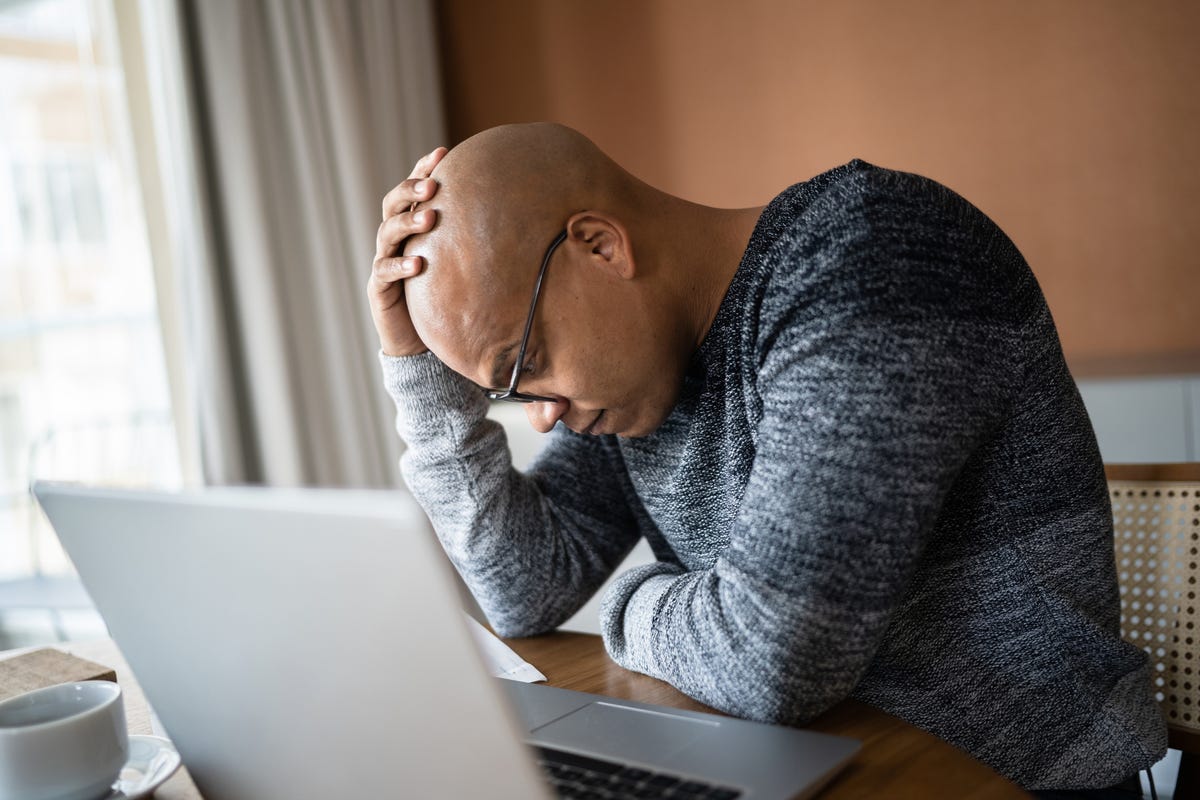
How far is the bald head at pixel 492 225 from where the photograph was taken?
1.02 m

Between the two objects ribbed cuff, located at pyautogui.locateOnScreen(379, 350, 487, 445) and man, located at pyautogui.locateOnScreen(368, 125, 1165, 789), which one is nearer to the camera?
man, located at pyautogui.locateOnScreen(368, 125, 1165, 789)

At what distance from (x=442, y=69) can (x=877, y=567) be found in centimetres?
324

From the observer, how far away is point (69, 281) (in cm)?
308

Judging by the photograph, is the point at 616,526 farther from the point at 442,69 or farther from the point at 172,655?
the point at 442,69

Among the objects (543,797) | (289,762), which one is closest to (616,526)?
(289,762)

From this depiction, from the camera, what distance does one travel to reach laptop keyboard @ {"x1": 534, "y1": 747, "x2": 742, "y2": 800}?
0.63 meters

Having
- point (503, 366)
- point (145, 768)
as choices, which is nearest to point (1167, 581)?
point (503, 366)

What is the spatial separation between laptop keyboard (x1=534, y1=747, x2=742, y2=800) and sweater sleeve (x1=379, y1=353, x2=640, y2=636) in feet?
1.73

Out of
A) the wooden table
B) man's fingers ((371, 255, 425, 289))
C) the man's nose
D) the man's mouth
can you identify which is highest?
man's fingers ((371, 255, 425, 289))

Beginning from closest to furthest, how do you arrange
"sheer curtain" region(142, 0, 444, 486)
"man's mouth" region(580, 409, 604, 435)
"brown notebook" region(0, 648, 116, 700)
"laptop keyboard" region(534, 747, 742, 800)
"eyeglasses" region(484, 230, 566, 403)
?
"laptop keyboard" region(534, 747, 742, 800), "brown notebook" region(0, 648, 116, 700), "eyeglasses" region(484, 230, 566, 403), "man's mouth" region(580, 409, 604, 435), "sheer curtain" region(142, 0, 444, 486)

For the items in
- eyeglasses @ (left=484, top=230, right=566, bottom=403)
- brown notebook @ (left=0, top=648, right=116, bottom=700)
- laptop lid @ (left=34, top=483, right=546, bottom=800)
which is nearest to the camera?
laptop lid @ (left=34, top=483, right=546, bottom=800)

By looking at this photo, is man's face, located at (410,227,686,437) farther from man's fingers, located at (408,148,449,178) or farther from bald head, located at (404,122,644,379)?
man's fingers, located at (408,148,449,178)

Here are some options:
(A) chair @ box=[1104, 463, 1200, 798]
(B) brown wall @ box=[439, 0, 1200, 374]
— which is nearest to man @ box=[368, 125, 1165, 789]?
(A) chair @ box=[1104, 463, 1200, 798]

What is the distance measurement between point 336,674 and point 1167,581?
91cm
